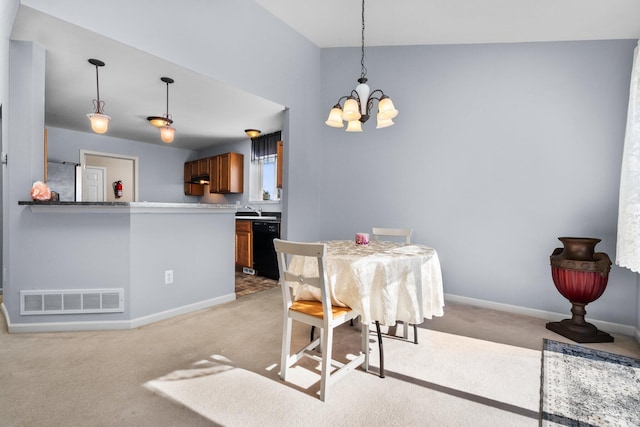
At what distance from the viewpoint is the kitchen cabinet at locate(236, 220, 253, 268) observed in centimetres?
486

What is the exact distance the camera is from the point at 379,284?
1901mm

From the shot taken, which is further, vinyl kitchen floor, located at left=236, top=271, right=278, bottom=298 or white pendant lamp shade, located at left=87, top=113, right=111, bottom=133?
vinyl kitchen floor, located at left=236, top=271, right=278, bottom=298

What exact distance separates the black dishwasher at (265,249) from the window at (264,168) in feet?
3.45

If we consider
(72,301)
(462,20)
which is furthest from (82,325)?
(462,20)

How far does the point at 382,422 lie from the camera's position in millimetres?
1539

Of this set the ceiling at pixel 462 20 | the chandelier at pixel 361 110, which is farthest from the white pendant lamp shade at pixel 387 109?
the ceiling at pixel 462 20

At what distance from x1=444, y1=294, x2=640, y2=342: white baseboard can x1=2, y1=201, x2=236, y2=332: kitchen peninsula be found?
10.5 ft

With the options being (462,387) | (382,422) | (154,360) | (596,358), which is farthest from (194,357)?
(596,358)

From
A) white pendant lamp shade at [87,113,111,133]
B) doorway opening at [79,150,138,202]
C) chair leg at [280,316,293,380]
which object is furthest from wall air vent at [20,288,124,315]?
doorway opening at [79,150,138,202]

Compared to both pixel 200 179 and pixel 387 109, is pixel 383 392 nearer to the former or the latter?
pixel 387 109

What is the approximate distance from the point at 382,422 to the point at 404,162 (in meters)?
2.96

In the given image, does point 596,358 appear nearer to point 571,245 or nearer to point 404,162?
point 571,245

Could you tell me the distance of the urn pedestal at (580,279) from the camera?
2.57 metres

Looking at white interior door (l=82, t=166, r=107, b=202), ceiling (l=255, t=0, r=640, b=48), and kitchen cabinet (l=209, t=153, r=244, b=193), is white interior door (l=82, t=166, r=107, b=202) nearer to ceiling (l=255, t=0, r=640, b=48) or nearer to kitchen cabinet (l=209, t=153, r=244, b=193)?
kitchen cabinet (l=209, t=153, r=244, b=193)
